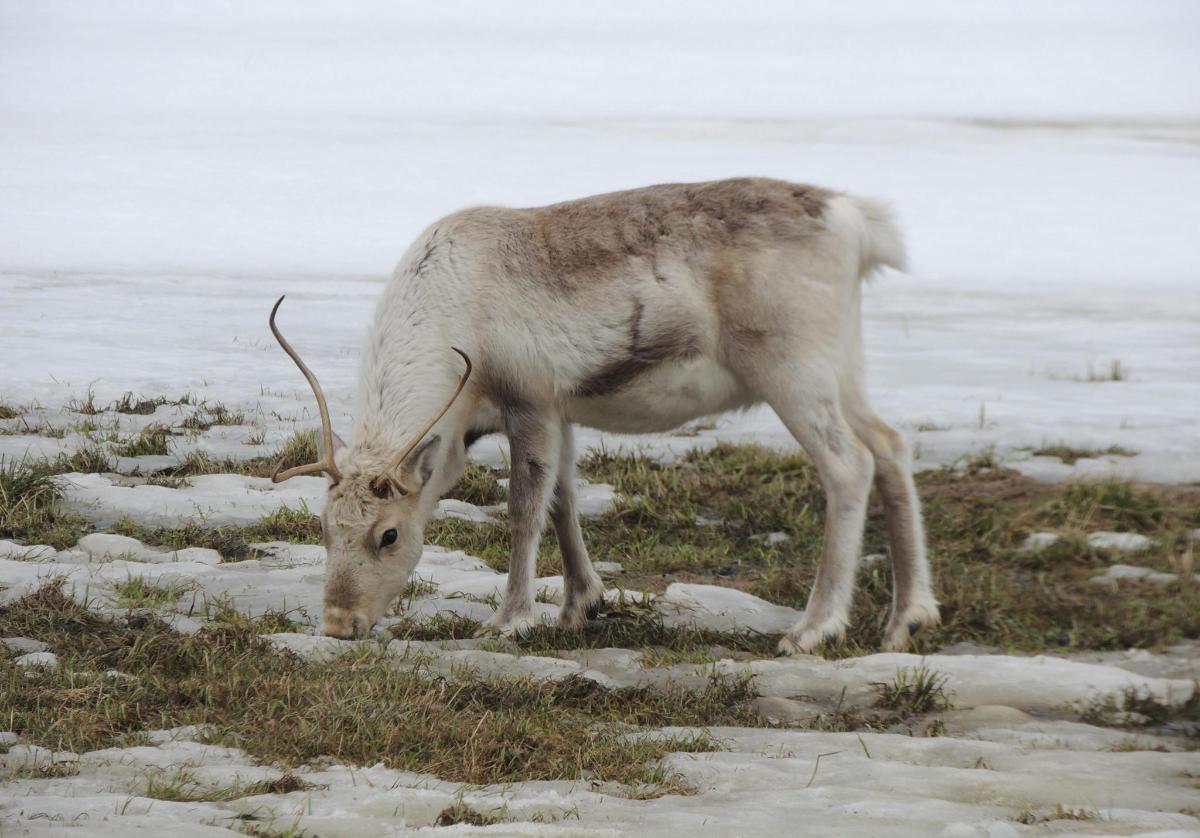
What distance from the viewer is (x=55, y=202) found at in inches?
550

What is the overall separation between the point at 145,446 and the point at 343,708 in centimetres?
519

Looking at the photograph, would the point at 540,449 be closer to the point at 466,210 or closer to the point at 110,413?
the point at 466,210

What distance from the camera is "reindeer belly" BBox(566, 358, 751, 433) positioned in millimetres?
6457

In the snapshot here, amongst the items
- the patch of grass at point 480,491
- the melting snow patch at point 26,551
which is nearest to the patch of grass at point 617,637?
the melting snow patch at point 26,551

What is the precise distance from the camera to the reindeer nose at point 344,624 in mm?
5867

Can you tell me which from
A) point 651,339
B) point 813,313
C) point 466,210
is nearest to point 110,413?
point 466,210

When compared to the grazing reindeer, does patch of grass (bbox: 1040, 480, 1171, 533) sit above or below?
below

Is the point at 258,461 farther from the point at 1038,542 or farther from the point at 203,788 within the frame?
the point at 203,788

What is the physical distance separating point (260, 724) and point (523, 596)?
80.1 inches

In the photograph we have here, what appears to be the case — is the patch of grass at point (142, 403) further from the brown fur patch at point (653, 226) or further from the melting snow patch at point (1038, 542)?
the melting snow patch at point (1038, 542)

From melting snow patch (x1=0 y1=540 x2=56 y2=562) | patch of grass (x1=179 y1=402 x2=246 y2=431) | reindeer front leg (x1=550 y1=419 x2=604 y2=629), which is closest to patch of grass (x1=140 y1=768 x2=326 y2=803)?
reindeer front leg (x1=550 y1=419 x2=604 y2=629)

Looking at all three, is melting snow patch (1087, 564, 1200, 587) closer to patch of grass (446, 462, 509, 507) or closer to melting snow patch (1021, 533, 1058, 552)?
melting snow patch (1021, 533, 1058, 552)

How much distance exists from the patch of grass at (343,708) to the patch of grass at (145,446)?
3537 millimetres

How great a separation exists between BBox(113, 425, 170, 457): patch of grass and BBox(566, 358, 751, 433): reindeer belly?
150 inches
